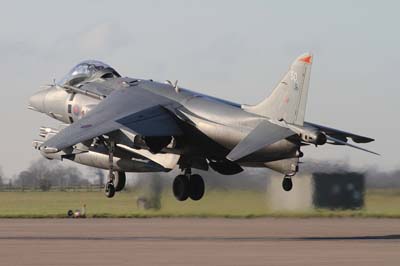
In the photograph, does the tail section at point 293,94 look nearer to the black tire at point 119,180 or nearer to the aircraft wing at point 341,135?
the aircraft wing at point 341,135

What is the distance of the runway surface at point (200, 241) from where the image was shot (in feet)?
90.8

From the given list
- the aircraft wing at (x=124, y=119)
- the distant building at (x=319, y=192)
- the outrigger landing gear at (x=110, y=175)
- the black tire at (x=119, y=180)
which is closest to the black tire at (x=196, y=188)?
the black tire at (x=119, y=180)

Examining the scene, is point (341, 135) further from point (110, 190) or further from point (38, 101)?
point (38, 101)

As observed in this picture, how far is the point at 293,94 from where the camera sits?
3750 cm

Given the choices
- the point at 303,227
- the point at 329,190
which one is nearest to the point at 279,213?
the point at 329,190

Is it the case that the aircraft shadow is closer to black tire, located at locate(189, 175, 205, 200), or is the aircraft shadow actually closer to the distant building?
black tire, located at locate(189, 175, 205, 200)

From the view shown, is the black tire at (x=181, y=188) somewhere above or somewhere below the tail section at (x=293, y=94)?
below

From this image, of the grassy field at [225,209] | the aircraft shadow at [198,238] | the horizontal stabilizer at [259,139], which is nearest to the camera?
the horizontal stabilizer at [259,139]

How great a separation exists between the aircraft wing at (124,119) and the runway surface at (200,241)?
361cm

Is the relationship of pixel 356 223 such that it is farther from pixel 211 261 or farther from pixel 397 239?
pixel 211 261

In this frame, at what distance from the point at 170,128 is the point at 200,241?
22.9ft

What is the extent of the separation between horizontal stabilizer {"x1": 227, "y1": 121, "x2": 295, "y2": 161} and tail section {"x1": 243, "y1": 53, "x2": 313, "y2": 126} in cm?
72

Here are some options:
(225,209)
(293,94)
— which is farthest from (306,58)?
(225,209)

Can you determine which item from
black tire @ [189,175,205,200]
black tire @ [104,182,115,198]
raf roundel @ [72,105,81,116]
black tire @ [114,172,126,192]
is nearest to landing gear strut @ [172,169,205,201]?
black tire @ [189,175,205,200]
